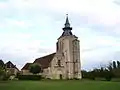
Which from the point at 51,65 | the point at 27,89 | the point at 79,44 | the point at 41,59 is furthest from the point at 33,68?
the point at 27,89

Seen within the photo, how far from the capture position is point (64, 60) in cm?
8131

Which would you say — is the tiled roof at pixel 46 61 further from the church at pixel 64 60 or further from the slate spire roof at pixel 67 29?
the slate spire roof at pixel 67 29

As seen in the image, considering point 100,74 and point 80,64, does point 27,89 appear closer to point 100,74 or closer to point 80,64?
point 100,74

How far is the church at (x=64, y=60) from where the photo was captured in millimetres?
78625

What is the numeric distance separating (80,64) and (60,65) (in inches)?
292

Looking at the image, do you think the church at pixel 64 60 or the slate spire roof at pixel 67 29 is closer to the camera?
the church at pixel 64 60

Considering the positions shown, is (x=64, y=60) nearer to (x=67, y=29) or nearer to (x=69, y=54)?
(x=69, y=54)

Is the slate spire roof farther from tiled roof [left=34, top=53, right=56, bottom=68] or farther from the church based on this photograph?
tiled roof [left=34, top=53, right=56, bottom=68]

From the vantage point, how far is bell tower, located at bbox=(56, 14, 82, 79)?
82000 mm

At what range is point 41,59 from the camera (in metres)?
84.8

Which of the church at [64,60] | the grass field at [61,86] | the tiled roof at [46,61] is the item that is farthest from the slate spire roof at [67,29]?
the grass field at [61,86]

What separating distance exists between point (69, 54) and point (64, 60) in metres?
2.65

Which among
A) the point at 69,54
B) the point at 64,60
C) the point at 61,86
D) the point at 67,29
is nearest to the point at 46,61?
the point at 64,60

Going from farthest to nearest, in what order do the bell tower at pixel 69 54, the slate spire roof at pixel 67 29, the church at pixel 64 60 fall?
the slate spire roof at pixel 67 29 < the bell tower at pixel 69 54 < the church at pixel 64 60
